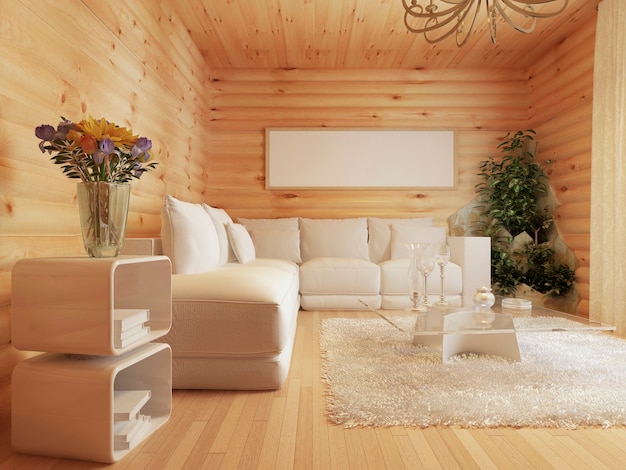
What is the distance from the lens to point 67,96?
6.26 feet

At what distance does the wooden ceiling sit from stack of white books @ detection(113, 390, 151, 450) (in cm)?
307

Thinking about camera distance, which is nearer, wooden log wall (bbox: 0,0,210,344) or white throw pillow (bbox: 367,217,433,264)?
wooden log wall (bbox: 0,0,210,344)

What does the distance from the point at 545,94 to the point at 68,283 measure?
4.61 metres

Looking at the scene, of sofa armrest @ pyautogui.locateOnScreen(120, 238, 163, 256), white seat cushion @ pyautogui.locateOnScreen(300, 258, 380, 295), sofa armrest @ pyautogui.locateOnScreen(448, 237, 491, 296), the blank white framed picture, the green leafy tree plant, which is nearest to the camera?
sofa armrest @ pyautogui.locateOnScreen(120, 238, 163, 256)

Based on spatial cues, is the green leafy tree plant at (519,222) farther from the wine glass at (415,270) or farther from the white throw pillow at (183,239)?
the white throw pillow at (183,239)

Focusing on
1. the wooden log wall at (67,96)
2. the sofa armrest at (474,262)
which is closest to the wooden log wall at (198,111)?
the wooden log wall at (67,96)

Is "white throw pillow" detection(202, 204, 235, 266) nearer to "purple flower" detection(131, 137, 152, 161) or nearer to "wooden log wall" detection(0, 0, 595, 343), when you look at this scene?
"wooden log wall" detection(0, 0, 595, 343)

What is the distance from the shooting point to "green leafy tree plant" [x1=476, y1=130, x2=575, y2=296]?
4.10m

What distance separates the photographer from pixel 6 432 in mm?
1445

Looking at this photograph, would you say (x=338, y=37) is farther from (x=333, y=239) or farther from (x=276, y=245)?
(x=276, y=245)

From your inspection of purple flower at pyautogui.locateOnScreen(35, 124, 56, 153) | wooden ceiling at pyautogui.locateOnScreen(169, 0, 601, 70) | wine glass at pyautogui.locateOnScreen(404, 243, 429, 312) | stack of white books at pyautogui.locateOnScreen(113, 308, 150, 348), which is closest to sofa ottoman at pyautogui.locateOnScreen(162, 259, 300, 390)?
stack of white books at pyautogui.locateOnScreen(113, 308, 150, 348)

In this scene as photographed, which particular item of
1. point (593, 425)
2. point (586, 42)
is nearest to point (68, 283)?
point (593, 425)

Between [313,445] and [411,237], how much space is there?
10.0 ft

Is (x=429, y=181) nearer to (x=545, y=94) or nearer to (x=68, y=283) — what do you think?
(x=545, y=94)
